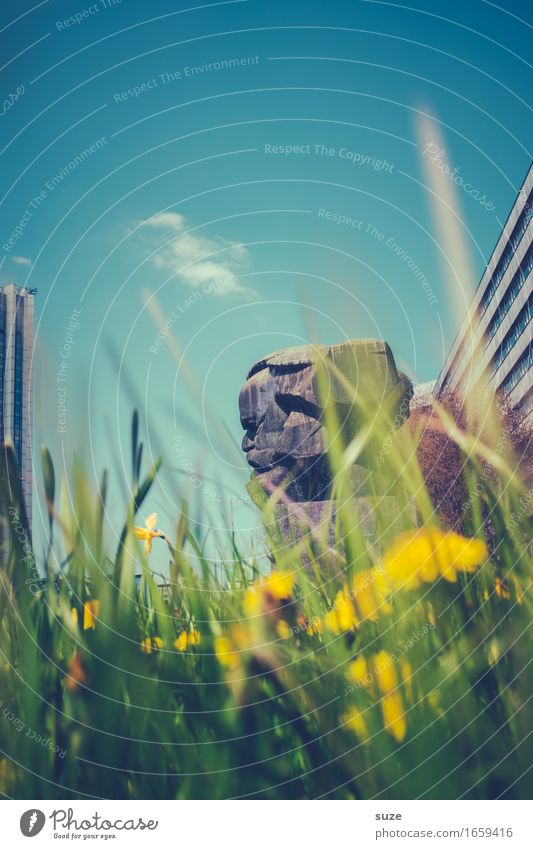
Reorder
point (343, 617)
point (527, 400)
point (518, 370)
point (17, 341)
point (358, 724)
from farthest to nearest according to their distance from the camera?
point (518, 370), point (527, 400), point (17, 341), point (343, 617), point (358, 724)

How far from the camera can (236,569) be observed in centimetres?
117

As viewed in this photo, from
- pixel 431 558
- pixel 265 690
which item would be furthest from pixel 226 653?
pixel 431 558

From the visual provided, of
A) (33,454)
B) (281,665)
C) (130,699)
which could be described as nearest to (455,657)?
(281,665)

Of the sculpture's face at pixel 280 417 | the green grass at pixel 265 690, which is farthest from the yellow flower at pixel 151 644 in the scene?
the sculpture's face at pixel 280 417

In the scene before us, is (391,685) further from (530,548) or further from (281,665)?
(530,548)

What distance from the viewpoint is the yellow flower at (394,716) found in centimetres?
75

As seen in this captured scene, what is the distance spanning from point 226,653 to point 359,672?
0.17 m

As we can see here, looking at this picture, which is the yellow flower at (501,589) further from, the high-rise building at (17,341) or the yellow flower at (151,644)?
the high-rise building at (17,341)

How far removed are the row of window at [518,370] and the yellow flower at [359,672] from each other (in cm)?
2078

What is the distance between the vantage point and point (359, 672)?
0.79 m

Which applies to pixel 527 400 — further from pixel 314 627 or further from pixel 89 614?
pixel 89 614

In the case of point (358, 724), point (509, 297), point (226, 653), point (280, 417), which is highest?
point (509, 297)

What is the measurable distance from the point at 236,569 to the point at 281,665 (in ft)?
1.29

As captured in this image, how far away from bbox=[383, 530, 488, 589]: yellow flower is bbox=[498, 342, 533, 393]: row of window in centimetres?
2064
